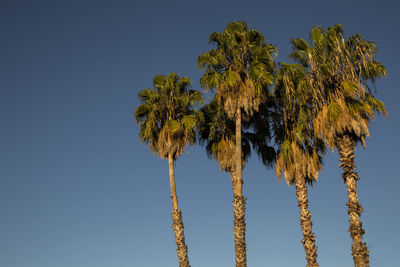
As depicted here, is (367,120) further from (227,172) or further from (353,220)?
(227,172)

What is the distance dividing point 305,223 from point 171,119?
34.1ft

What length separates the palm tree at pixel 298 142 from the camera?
30.7 metres

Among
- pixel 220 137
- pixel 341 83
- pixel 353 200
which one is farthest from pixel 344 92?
Answer: pixel 220 137

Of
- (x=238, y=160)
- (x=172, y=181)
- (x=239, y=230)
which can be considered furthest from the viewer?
(x=172, y=181)

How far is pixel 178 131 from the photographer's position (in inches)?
1331

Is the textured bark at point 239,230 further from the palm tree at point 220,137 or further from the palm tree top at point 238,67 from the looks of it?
the palm tree top at point 238,67

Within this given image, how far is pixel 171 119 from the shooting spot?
34531mm

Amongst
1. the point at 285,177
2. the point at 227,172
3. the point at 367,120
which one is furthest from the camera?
the point at 227,172

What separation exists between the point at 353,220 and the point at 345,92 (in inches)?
268

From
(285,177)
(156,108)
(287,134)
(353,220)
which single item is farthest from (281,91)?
(353,220)

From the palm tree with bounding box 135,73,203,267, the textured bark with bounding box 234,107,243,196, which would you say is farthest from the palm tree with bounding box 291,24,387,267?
the palm tree with bounding box 135,73,203,267

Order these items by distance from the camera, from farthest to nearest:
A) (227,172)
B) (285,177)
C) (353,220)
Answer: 1. (227,172)
2. (285,177)
3. (353,220)

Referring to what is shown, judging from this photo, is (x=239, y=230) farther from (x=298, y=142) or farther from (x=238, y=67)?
(x=238, y=67)

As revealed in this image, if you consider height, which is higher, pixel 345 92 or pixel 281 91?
pixel 281 91
